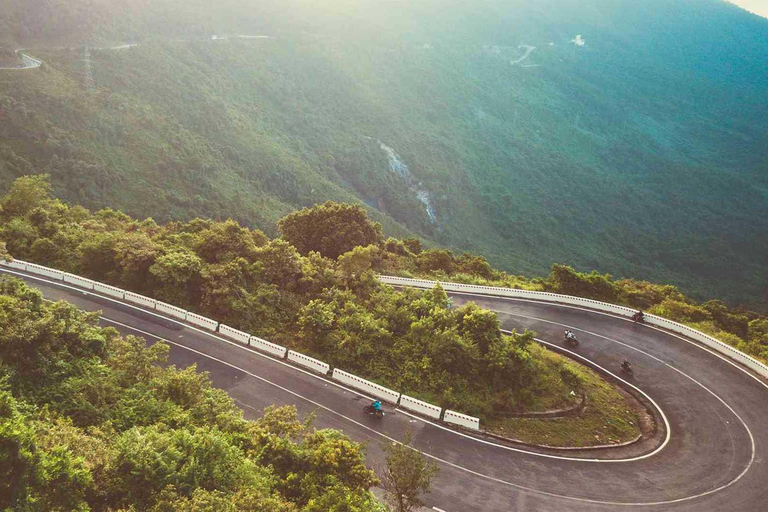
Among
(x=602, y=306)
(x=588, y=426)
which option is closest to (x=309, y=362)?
(x=588, y=426)

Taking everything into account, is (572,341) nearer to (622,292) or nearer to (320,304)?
(622,292)

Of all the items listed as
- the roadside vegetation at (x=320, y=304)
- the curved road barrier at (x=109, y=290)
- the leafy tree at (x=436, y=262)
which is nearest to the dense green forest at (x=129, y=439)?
the roadside vegetation at (x=320, y=304)

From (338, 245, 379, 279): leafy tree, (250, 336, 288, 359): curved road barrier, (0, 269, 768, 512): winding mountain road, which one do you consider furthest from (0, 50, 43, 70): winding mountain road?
(250, 336, 288, 359): curved road barrier

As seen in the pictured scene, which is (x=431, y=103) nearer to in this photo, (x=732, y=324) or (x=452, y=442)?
(x=732, y=324)

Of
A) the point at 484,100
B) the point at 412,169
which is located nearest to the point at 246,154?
the point at 412,169

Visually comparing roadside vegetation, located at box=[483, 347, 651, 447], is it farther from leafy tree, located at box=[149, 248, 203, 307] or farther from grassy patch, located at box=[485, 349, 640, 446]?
leafy tree, located at box=[149, 248, 203, 307]
